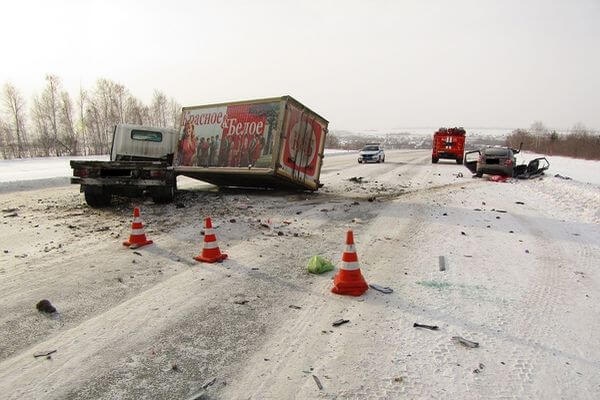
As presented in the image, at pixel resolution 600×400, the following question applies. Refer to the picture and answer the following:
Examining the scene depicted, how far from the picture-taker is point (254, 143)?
11.1m

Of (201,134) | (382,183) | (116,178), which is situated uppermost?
(201,134)

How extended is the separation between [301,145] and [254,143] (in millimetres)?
1409

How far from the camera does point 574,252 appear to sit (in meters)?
6.84

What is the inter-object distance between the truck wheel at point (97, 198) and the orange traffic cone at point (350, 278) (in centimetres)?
717

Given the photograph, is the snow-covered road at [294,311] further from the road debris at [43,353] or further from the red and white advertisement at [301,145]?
the red and white advertisement at [301,145]

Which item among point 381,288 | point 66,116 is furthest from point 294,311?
point 66,116

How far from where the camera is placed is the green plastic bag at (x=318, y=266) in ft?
18.4

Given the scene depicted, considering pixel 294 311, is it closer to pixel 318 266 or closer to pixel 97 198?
pixel 318 266

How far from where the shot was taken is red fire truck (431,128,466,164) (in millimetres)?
30688

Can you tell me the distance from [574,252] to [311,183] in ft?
23.2

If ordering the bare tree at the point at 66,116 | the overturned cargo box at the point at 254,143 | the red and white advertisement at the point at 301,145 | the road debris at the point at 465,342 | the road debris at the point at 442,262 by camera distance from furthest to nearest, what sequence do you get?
the bare tree at the point at 66,116 → the red and white advertisement at the point at 301,145 → the overturned cargo box at the point at 254,143 → the road debris at the point at 442,262 → the road debris at the point at 465,342

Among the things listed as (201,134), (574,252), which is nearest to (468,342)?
(574,252)

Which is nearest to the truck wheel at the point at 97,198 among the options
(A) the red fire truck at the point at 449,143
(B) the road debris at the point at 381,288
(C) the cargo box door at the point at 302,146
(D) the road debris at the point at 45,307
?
(C) the cargo box door at the point at 302,146

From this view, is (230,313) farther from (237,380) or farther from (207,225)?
(207,225)
